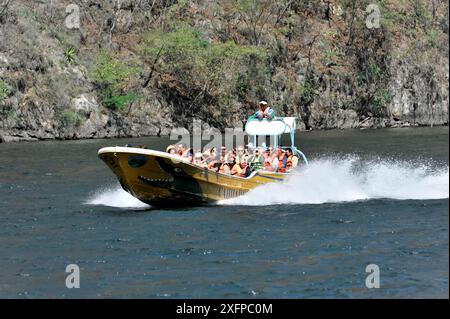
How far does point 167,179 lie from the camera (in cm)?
2911

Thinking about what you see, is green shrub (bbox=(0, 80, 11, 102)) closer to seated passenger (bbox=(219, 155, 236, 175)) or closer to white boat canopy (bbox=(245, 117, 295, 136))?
white boat canopy (bbox=(245, 117, 295, 136))

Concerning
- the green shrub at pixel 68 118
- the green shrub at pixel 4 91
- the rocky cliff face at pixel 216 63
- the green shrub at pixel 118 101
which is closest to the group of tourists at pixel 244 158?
the green shrub at pixel 4 91

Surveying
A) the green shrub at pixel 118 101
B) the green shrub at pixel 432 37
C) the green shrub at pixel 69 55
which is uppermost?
the green shrub at pixel 432 37

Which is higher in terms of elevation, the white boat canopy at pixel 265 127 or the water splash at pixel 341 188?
the white boat canopy at pixel 265 127

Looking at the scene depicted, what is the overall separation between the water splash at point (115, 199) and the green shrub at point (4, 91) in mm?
44378

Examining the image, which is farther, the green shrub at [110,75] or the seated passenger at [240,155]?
the green shrub at [110,75]

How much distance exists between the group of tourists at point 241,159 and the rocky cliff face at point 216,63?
49.1 meters

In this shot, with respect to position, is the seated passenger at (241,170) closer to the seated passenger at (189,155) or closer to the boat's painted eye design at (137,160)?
the seated passenger at (189,155)

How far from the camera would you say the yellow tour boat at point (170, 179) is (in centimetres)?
2834

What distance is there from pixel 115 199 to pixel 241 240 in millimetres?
11174

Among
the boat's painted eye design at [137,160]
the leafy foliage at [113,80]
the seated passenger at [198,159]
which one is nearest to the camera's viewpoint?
the boat's painted eye design at [137,160]

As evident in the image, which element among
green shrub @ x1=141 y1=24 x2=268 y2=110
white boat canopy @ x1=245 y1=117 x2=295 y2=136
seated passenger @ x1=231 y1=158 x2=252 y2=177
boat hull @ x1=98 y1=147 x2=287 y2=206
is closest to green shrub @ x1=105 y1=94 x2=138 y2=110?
green shrub @ x1=141 y1=24 x2=268 y2=110

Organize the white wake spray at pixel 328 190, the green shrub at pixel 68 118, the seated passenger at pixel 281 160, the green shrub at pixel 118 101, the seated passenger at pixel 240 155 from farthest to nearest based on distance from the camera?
the green shrub at pixel 118 101 → the green shrub at pixel 68 118 → the seated passenger at pixel 281 160 → the seated passenger at pixel 240 155 → the white wake spray at pixel 328 190

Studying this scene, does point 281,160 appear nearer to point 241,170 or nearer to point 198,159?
point 241,170
